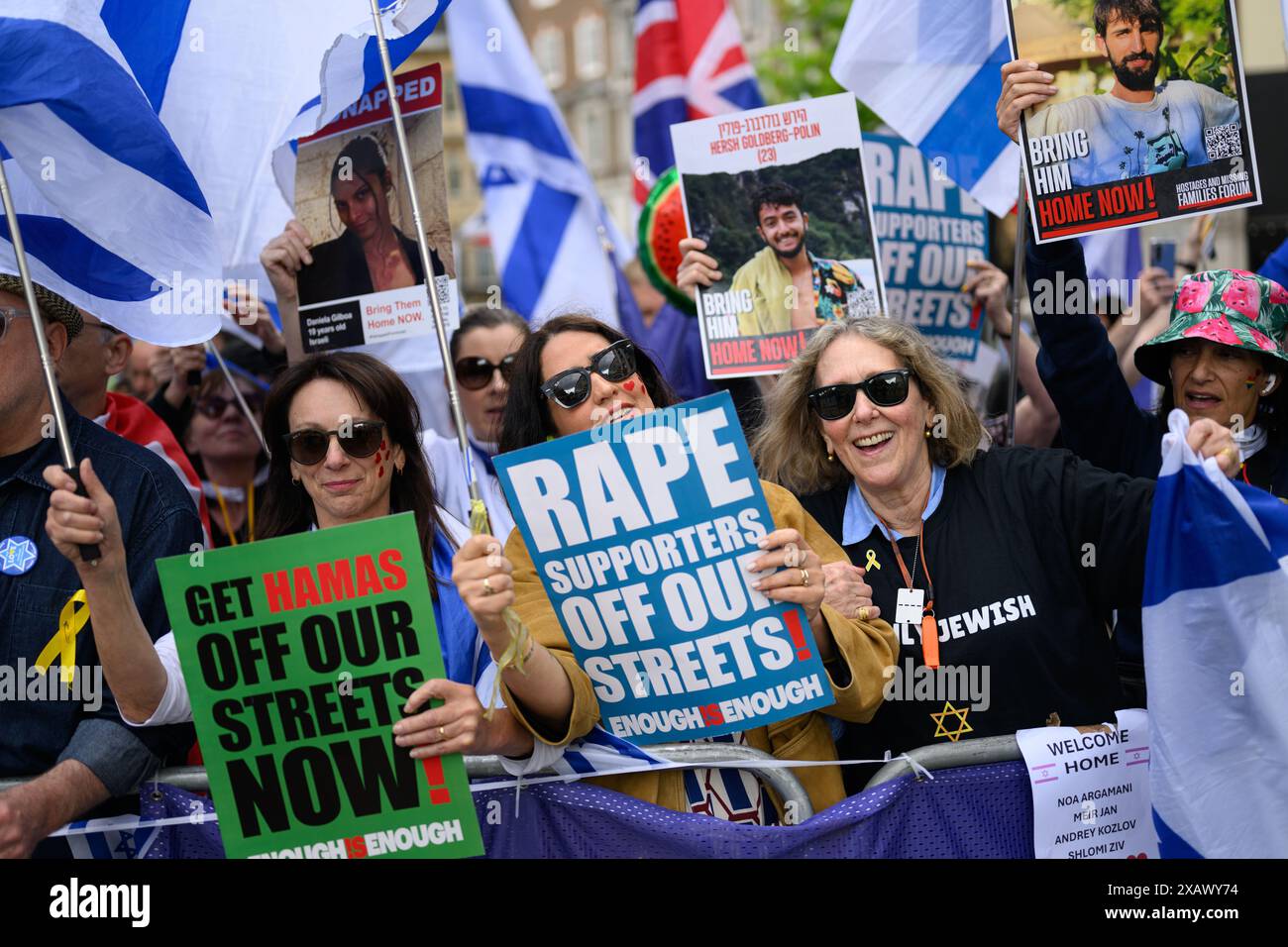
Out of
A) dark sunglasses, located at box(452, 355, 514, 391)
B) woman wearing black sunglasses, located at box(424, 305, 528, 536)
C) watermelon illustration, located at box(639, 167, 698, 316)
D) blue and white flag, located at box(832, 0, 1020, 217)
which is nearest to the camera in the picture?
blue and white flag, located at box(832, 0, 1020, 217)

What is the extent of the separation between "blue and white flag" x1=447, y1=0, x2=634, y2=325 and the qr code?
140 inches

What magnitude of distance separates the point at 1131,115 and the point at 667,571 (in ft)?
6.40

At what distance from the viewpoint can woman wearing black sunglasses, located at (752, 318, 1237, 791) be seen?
11.5ft

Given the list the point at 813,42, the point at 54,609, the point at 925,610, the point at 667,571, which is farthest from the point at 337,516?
the point at 813,42

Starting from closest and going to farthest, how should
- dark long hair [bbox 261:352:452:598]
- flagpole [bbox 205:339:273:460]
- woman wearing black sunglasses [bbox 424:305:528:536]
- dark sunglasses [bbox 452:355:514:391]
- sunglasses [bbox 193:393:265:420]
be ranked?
dark long hair [bbox 261:352:452:598] → woman wearing black sunglasses [bbox 424:305:528:536] → dark sunglasses [bbox 452:355:514:391] → flagpole [bbox 205:339:273:460] → sunglasses [bbox 193:393:265:420]

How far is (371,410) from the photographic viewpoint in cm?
382

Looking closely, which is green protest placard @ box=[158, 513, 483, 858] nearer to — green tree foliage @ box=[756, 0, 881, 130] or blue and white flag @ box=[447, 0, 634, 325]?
blue and white flag @ box=[447, 0, 634, 325]

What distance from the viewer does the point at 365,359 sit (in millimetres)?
3895

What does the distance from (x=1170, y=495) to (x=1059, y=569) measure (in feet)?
1.46

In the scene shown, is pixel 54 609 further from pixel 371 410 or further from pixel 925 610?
pixel 925 610

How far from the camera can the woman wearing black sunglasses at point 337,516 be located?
10.3 ft

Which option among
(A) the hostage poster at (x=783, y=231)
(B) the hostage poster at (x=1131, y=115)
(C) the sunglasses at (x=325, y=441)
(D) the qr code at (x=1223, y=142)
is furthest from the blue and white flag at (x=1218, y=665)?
(C) the sunglasses at (x=325, y=441)

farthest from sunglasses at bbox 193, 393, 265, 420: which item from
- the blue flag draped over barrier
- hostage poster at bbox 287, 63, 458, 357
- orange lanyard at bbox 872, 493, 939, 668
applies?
orange lanyard at bbox 872, 493, 939, 668
